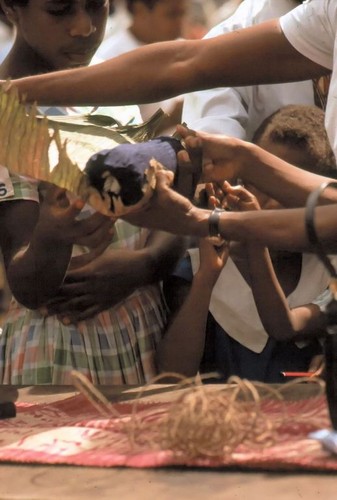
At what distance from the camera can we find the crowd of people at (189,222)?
1.86 meters

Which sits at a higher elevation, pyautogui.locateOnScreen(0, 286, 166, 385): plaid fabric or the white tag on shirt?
the white tag on shirt

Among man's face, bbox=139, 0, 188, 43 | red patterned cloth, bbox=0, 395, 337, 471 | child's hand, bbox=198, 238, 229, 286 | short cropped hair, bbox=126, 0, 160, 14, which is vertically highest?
short cropped hair, bbox=126, 0, 160, 14

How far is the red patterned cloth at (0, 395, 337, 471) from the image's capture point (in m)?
1.48

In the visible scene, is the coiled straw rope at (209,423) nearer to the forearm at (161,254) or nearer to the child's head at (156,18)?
the forearm at (161,254)

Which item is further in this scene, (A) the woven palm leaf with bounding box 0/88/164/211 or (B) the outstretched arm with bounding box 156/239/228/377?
(B) the outstretched arm with bounding box 156/239/228/377

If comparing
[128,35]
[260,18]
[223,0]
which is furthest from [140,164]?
[223,0]

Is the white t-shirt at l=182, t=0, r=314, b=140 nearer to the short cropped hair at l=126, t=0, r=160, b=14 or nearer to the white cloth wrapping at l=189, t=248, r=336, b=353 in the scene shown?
the white cloth wrapping at l=189, t=248, r=336, b=353

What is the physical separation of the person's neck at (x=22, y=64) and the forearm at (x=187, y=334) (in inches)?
19.3

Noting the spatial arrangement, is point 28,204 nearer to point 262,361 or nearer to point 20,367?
point 20,367

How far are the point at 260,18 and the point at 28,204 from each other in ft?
2.50

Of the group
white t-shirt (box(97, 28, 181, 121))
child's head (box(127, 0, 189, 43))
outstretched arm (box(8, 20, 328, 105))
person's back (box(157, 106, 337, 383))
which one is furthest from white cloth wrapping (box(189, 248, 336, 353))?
child's head (box(127, 0, 189, 43))

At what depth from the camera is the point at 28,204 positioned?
201 cm

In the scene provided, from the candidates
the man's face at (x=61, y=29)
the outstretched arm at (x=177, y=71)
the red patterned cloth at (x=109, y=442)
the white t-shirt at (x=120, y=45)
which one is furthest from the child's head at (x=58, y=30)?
the white t-shirt at (x=120, y=45)

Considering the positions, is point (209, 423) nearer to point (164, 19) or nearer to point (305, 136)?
point (305, 136)
